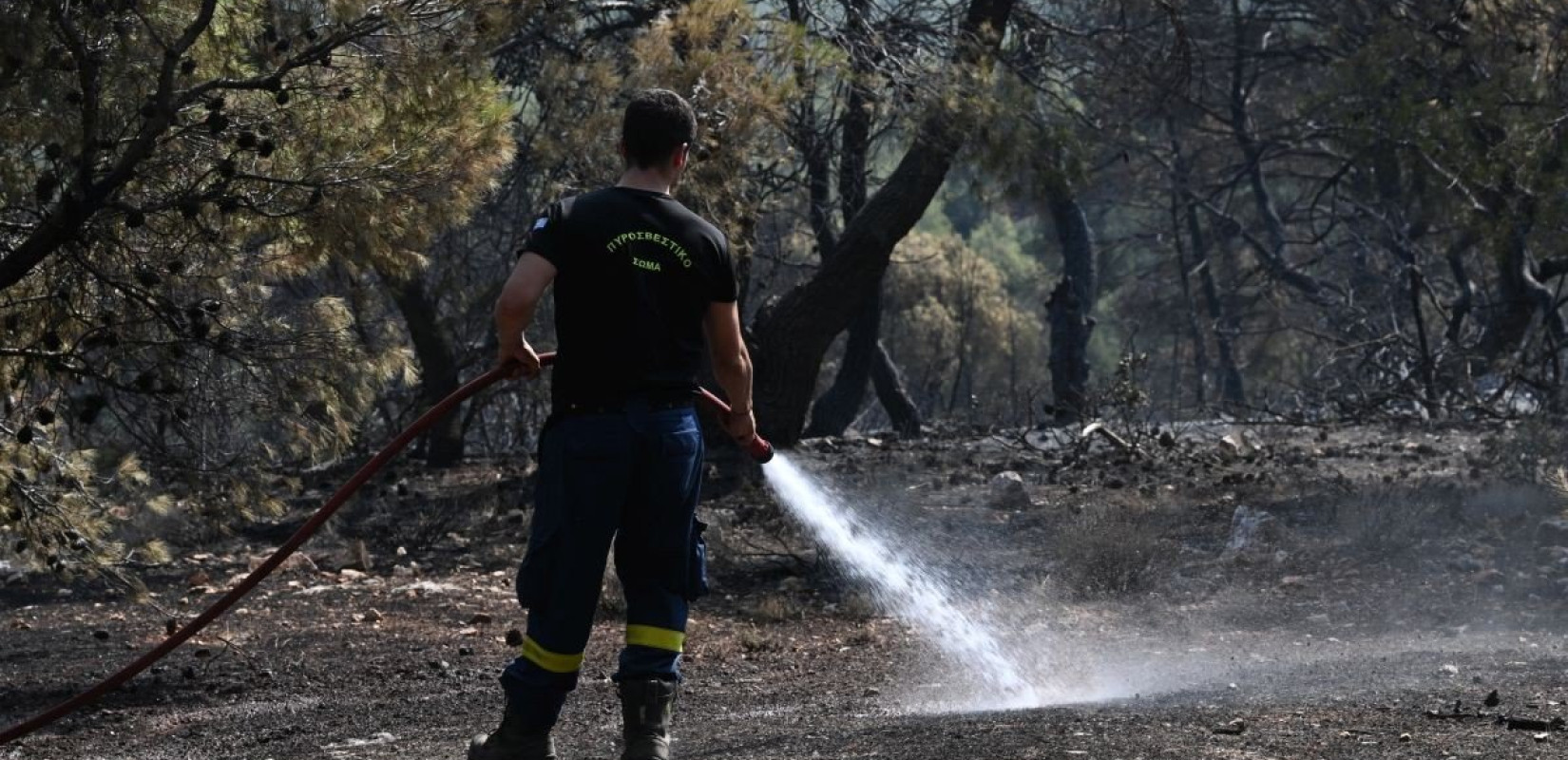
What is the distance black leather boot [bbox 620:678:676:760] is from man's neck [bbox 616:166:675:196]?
1234 mm

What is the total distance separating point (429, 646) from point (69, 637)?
6.19ft

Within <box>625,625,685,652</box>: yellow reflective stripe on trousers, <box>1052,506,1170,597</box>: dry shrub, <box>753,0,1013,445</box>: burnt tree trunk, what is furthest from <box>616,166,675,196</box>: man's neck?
<box>753,0,1013,445</box>: burnt tree trunk

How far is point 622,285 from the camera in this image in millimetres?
4359

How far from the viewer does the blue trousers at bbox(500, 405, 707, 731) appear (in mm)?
4383

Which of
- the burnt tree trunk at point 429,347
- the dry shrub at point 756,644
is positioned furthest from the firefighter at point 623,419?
the burnt tree trunk at point 429,347

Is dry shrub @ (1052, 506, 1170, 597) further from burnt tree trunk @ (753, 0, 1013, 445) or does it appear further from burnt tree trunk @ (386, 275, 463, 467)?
burnt tree trunk @ (386, 275, 463, 467)

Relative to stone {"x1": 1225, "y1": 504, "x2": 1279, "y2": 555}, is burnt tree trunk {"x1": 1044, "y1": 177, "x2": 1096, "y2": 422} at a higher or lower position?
higher

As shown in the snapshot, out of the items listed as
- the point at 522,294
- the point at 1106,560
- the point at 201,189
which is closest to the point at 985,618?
the point at 1106,560

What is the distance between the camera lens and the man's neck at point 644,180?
4484 mm

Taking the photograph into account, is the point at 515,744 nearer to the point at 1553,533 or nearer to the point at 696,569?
the point at 696,569

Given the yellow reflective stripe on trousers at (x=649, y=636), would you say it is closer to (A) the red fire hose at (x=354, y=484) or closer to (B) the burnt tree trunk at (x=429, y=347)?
(A) the red fire hose at (x=354, y=484)

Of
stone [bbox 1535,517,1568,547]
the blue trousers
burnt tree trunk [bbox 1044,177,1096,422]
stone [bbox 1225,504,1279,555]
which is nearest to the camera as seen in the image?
the blue trousers

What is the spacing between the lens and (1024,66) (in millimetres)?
13945

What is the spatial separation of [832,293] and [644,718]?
8109mm
